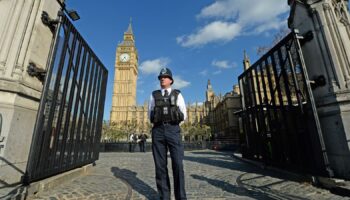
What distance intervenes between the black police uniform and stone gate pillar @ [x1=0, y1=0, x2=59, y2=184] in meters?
2.69

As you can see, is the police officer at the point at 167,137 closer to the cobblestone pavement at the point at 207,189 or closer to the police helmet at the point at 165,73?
the police helmet at the point at 165,73

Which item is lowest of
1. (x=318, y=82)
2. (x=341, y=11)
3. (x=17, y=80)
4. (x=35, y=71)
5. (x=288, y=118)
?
(x=288, y=118)

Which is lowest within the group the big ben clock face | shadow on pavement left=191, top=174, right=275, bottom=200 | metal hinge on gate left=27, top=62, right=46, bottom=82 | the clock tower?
shadow on pavement left=191, top=174, right=275, bottom=200

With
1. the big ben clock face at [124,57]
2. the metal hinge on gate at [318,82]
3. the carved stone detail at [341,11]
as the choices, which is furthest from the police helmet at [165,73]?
the big ben clock face at [124,57]

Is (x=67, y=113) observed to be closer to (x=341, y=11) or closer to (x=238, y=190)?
(x=238, y=190)

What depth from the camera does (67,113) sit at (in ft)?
17.1

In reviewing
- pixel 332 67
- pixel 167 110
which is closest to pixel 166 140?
pixel 167 110

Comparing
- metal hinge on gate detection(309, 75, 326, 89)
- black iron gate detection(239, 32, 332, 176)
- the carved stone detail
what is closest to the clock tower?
black iron gate detection(239, 32, 332, 176)

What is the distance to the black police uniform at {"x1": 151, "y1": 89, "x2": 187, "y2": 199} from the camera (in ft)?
10.5

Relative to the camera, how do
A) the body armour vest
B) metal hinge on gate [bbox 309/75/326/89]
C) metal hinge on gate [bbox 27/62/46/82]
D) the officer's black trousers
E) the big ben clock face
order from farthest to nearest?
1. the big ben clock face
2. metal hinge on gate [bbox 309/75/326/89]
3. metal hinge on gate [bbox 27/62/46/82]
4. the body armour vest
5. the officer's black trousers

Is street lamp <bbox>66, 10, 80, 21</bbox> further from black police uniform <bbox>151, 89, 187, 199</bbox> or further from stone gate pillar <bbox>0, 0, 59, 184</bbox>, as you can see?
black police uniform <bbox>151, 89, 187, 199</bbox>

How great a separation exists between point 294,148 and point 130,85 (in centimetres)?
8883

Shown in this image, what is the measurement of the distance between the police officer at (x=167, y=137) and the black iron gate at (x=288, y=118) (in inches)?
135

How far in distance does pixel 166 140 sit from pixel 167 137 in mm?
70
